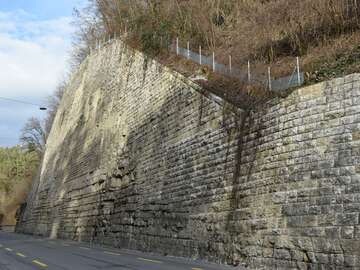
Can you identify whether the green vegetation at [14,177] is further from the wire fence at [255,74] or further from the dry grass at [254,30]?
the wire fence at [255,74]

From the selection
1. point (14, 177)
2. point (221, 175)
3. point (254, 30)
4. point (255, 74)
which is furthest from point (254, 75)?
point (14, 177)

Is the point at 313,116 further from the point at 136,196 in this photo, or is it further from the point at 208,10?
the point at 208,10

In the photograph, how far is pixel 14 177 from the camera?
83.8 metres

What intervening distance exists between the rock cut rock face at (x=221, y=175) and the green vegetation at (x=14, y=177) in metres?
47.7

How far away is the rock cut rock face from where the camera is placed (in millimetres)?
11688

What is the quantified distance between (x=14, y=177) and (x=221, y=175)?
241ft

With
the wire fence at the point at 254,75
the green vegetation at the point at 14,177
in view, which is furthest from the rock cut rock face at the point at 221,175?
the green vegetation at the point at 14,177

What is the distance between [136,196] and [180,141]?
14.4ft

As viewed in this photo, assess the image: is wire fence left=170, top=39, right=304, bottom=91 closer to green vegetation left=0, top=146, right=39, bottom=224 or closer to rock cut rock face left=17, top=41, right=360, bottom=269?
rock cut rock face left=17, top=41, right=360, bottom=269

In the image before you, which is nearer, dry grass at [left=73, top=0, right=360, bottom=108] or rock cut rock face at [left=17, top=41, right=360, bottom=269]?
rock cut rock face at [left=17, top=41, right=360, bottom=269]

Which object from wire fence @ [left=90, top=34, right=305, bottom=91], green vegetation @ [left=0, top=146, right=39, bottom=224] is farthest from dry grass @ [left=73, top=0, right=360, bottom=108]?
green vegetation @ [left=0, top=146, right=39, bottom=224]

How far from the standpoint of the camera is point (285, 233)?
1257cm

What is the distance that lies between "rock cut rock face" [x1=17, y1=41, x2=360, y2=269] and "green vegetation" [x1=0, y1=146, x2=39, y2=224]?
1879 inches

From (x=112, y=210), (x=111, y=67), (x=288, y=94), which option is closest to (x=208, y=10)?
(x=111, y=67)
